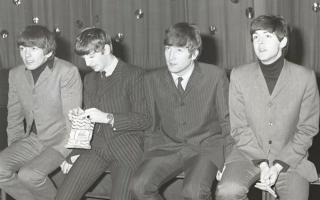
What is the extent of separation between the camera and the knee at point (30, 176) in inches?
122

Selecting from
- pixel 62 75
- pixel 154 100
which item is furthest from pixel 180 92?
pixel 62 75

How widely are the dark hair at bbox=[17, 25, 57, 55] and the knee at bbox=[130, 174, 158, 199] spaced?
3.59 ft

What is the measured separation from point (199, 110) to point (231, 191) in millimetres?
542

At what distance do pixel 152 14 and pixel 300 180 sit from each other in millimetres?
2997

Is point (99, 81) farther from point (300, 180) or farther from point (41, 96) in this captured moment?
point (300, 180)

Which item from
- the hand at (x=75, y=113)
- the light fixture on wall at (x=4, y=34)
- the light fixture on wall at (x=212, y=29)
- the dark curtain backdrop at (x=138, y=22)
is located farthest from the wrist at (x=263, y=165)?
the light fixture on wall at (x=4, y=34)

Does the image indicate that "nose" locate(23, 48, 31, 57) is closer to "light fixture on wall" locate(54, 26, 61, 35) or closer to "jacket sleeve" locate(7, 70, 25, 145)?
"jacket sleeve" locate(7, 70, 25, 145)

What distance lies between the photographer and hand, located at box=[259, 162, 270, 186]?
105 inches

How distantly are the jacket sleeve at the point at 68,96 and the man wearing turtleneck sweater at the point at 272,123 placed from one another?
1.03m

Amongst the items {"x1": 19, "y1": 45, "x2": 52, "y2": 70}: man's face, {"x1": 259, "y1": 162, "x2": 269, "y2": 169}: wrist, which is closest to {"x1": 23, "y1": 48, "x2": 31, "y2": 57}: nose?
{"x1": 19, "y1": 45, "x2": 52, "y2": 70}: man's face

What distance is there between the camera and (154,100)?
10.1ft

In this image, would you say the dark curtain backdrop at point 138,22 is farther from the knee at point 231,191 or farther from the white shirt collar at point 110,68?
the knee at point 231,191

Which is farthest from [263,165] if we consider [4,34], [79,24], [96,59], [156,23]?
[4,34]

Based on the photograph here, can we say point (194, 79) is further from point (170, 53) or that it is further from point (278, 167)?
point (278, 167)
